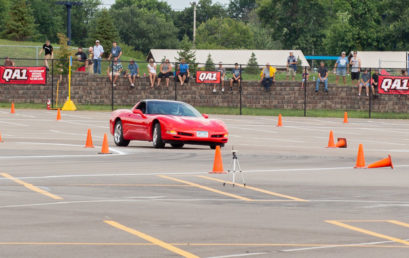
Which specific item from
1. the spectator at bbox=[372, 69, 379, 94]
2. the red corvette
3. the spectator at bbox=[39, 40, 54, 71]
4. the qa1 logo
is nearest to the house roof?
the spectator at bbox=[39, 40, 54, 71]

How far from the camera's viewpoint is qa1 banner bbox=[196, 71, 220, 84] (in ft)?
151

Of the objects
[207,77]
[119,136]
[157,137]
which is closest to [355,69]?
[207,77]

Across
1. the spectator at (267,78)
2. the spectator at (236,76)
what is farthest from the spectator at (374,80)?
the spectator at (236,76)

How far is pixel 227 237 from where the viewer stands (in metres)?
10.3

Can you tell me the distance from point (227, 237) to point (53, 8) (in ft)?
440

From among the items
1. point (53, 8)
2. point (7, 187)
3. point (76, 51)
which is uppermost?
point (53, 8)

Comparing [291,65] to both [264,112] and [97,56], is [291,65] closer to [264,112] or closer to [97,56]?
[264,112]

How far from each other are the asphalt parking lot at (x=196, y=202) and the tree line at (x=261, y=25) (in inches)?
2780

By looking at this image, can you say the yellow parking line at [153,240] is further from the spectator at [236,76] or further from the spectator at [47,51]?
the spectator at [47,51]

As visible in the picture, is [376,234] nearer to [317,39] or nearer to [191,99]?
[191,99]

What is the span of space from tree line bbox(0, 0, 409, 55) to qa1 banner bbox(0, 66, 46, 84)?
45.5 m

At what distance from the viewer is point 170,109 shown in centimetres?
2519

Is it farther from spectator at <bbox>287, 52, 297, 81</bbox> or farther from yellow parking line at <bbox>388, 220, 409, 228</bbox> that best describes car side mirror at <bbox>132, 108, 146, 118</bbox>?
spectator at <bbox>287, 52, 297, 81</bbox>

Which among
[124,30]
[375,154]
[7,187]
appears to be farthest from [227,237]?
[124,30]
